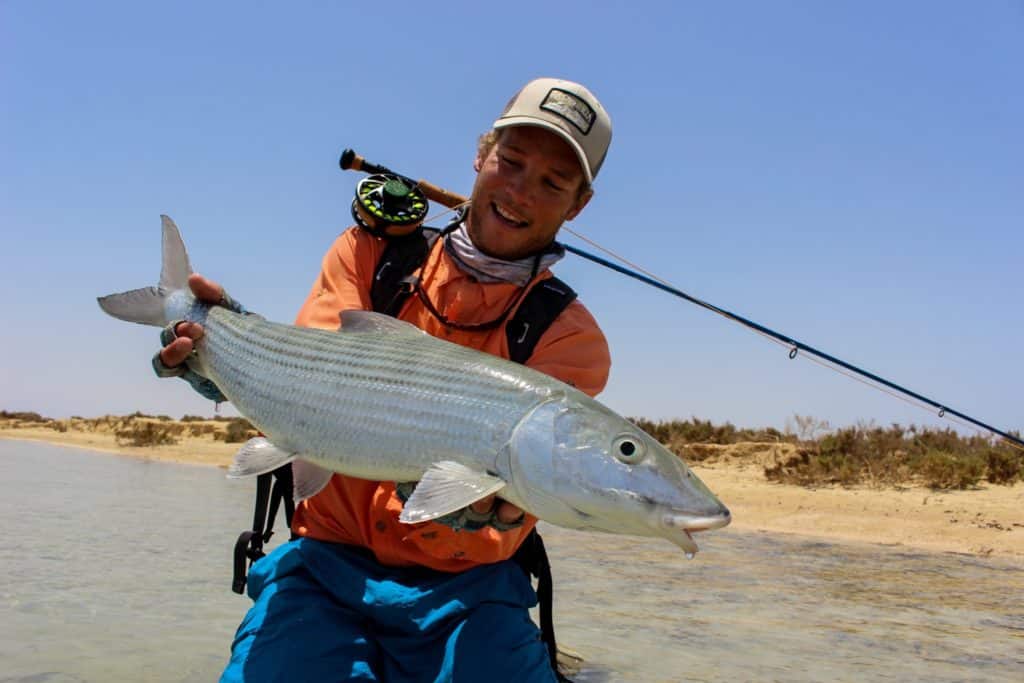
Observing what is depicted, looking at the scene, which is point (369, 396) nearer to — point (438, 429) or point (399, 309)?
point (438, 429)

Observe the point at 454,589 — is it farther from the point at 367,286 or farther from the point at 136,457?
the point at 136,457

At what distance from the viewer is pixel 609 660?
Result: 532 centimetres

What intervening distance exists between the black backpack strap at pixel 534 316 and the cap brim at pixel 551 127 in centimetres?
57

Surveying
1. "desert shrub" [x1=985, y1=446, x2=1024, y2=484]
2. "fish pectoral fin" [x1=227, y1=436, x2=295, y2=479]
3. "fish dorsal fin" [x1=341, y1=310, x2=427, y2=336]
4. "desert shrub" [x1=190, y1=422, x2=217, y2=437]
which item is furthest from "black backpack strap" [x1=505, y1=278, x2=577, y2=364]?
"desert shrub" [x1=190, y1=422, x2=217, y2=437]

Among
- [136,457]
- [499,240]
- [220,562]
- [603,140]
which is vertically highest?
[603,140]

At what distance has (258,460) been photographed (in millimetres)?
3391

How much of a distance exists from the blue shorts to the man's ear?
171 centimetres

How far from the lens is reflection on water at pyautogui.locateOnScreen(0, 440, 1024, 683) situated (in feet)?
17.0

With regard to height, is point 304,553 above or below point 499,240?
below

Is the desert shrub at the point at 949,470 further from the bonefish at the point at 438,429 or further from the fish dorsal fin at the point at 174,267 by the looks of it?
the fish dorsal fin at the point at 174,267

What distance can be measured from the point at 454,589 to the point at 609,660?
1.99m

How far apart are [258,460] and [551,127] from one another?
1.87 metres

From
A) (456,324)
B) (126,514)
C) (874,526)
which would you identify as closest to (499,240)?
(456,324)

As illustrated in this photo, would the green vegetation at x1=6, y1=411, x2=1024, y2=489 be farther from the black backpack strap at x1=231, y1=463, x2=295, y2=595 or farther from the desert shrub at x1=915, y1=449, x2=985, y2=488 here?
the black backpack strap at x1=231, y1=463, x2=295, y2=595
